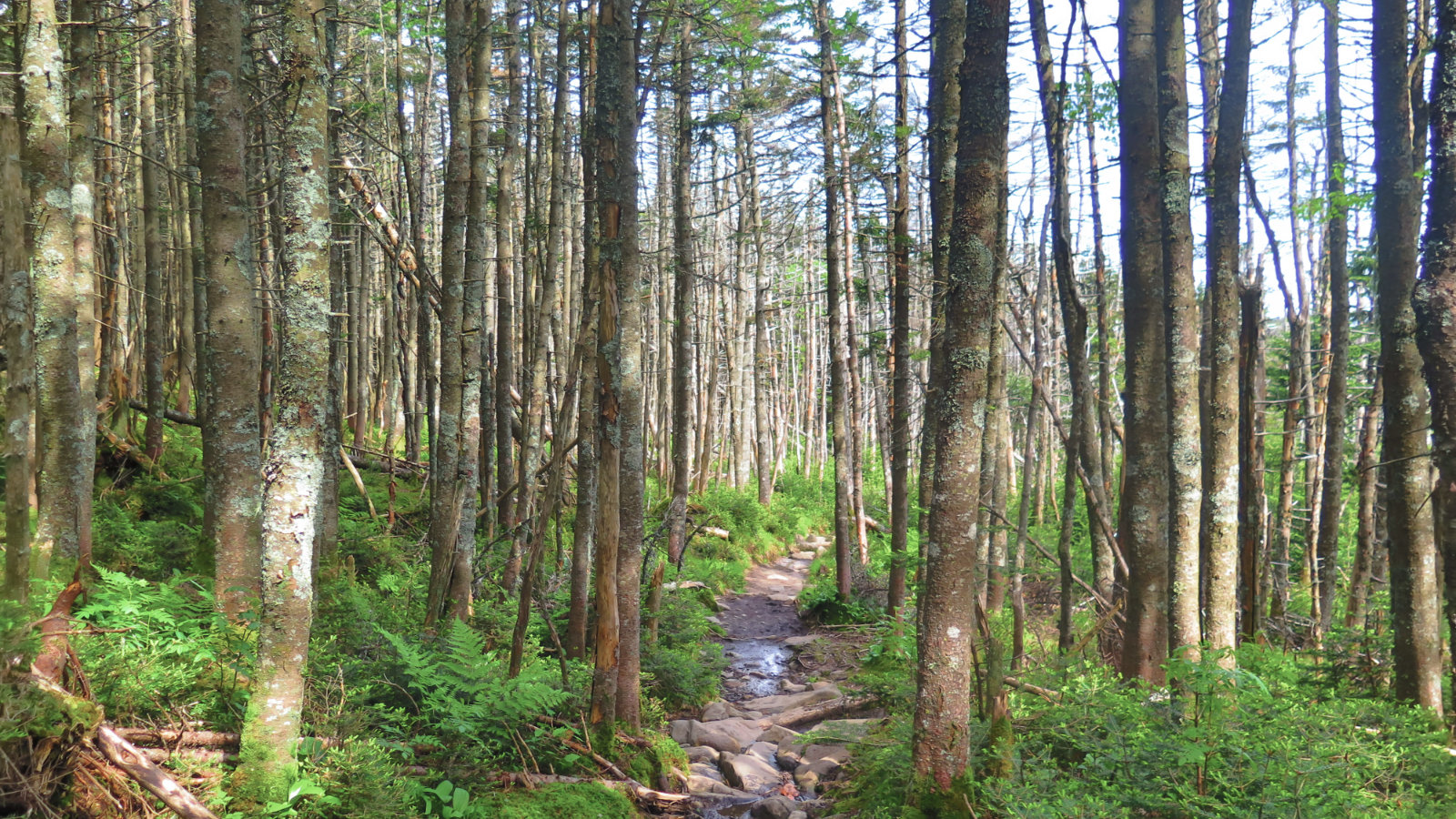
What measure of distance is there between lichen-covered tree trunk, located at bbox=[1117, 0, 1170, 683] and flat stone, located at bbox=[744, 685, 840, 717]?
374 centimetres

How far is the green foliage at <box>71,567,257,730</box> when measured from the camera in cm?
393

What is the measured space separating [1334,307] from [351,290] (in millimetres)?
14984

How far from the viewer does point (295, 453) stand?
11.9 ft

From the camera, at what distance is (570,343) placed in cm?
1324

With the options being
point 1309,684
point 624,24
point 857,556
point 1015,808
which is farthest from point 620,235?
point 857,556

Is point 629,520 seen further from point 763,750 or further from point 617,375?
point 763,750

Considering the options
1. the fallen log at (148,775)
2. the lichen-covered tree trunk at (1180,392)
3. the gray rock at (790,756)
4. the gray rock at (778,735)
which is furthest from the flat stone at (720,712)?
the fallen log at (148,775)

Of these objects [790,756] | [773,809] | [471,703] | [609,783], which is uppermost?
[471,703]

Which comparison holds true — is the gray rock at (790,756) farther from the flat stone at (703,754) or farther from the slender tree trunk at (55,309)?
the slender tree trunk at (55,309)

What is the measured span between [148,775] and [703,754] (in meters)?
4.50

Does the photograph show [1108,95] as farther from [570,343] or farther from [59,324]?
[59,324]

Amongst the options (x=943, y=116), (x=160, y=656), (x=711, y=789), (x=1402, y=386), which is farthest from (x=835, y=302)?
(x=160, y=656)

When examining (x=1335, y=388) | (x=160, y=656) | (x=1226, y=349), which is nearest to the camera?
(x=160, y=656)

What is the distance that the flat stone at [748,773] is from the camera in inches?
253
